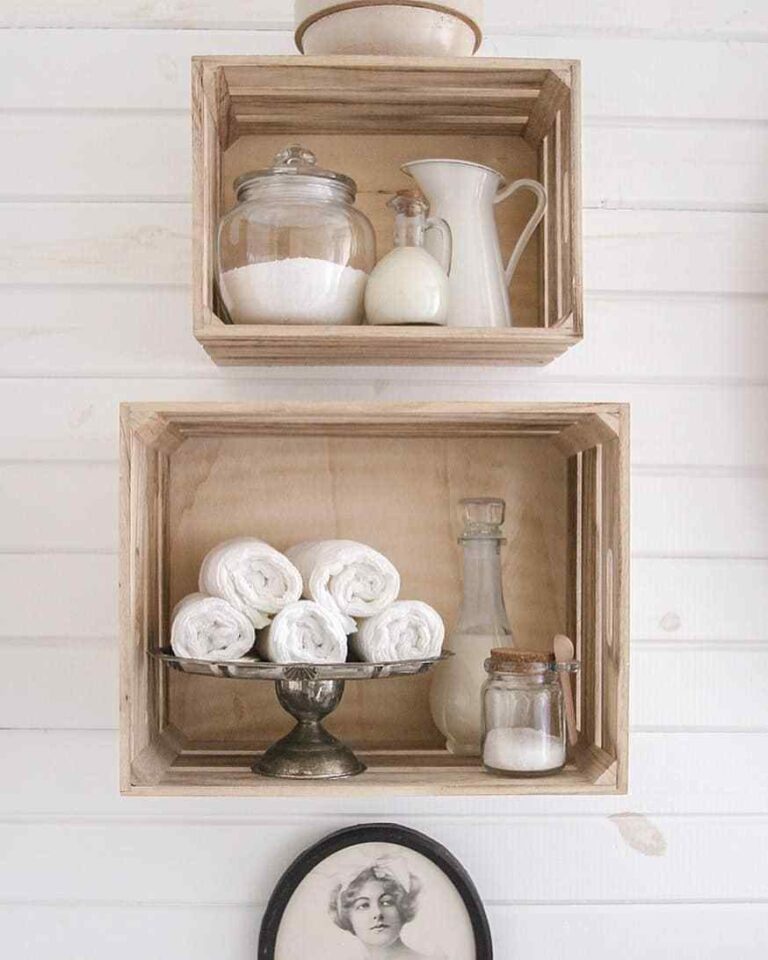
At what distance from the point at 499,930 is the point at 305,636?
1.61 ft

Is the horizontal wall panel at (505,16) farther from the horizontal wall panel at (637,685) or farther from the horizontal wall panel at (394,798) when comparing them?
the horizontal wall panel at (394,798)

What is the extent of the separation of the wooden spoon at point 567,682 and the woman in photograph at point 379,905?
292 millimetres

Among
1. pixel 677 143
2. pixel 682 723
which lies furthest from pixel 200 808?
pixel 677 143

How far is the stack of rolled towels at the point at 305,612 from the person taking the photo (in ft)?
3.84

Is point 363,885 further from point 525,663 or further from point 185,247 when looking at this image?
point 185,247

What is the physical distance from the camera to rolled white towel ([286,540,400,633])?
1.19 m

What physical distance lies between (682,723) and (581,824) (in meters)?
0.17

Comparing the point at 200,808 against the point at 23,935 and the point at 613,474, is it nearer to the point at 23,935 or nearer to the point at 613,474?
the point at 23,935

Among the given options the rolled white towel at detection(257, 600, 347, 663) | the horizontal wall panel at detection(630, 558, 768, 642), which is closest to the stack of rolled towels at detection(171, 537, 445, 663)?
the rolled white towel at detection(257, 600, 347, 663)

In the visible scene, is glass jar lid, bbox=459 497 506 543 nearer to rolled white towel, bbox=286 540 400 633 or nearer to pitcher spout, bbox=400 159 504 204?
rolled white towel, bbox=286 540 400 633

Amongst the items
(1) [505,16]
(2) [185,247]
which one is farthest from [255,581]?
(1) [505,16]

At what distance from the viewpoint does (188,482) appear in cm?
139

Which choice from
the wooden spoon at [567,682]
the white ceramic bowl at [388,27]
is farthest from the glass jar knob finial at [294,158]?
the wooden spoon at [567,682]

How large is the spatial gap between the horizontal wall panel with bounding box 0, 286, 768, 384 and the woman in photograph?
583 mm
